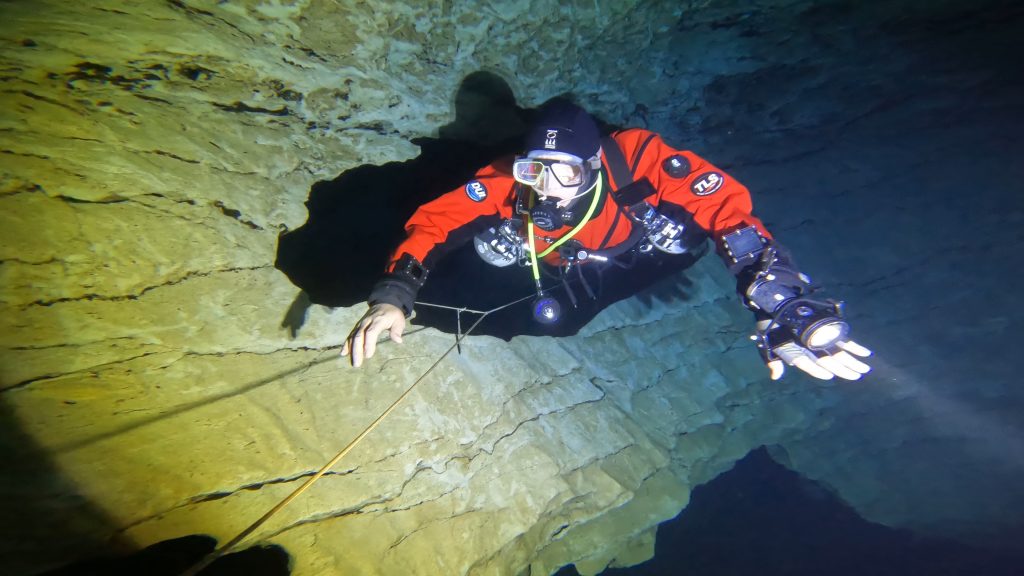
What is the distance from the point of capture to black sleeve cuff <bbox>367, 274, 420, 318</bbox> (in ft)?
7.99

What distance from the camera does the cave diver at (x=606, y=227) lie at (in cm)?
232

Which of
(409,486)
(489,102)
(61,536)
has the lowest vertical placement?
(409,486)

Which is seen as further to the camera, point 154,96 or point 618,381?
point 618,381

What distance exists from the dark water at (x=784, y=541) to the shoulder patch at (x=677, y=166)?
5.77 meters

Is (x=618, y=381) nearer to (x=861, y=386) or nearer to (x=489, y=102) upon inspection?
(x=489, y=102)

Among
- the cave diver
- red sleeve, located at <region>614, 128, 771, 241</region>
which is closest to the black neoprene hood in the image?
the cave diver

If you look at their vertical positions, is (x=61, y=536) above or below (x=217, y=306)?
below

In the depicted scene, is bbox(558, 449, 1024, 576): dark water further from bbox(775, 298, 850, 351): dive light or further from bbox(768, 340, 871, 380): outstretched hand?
bbox(775, 298, 850, 351): dive light

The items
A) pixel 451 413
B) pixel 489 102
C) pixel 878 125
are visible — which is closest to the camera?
pixel 451 413

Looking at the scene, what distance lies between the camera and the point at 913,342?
20.0 feet

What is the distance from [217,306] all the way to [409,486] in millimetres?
1485

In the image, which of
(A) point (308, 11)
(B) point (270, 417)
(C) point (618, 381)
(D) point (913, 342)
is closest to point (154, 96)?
(A) point (308, 11)

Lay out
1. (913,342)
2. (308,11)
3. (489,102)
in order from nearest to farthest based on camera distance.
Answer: (308,11) → (489,102) → (913,342)

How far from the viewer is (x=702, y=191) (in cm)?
280
